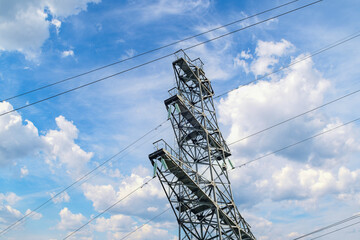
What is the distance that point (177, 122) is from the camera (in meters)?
24.4

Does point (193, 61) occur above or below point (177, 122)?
above

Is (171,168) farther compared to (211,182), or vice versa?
(211,182)

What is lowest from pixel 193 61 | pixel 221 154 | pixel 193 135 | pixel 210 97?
pixel 221 154

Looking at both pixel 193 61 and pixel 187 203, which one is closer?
pixel 187 203

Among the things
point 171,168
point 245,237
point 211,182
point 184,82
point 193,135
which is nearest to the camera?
point 171,168

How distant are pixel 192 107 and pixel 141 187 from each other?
941 centimetres

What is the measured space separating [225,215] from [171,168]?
604 centimetres

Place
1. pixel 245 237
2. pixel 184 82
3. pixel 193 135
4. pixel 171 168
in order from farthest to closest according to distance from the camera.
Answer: pixel 184 82 → pixel 193 135 → pixel 245 237 → pixel 171 168

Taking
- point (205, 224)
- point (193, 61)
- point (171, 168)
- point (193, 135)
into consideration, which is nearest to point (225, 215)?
point (205, 224)

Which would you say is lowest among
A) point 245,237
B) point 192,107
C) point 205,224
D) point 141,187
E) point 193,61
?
point 245,237

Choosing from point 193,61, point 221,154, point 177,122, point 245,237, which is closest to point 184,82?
point 193,61

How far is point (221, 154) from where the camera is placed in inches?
1015

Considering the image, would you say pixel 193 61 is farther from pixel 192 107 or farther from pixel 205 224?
pixel 205 224

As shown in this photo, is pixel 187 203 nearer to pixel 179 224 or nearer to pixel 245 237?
pixel 179 224
